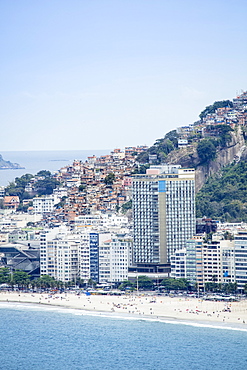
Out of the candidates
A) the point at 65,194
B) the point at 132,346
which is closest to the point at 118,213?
the point at 65,194

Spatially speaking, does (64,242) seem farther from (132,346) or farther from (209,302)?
(132,346)

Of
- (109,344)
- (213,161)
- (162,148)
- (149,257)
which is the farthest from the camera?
(162,148)

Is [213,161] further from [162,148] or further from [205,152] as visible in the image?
[162,148]

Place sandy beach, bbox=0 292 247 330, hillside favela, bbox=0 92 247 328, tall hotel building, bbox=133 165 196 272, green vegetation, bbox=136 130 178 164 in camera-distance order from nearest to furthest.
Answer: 1. sandy beach, bbox=0 292 247 330
2. hillside favela, bbox=0 92 247 328
3. tall hotel building, bbox=133 165 196 272
4. green vegetation, bbox=136 130 178 164

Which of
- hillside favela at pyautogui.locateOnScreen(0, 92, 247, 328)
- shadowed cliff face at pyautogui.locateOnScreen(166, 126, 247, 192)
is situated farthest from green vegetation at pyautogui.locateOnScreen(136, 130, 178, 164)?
hillside favela at pyautogui.locateOnScreen(0, 92, 247, 328)

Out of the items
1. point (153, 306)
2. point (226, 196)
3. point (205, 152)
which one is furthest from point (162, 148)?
point (153, 306)

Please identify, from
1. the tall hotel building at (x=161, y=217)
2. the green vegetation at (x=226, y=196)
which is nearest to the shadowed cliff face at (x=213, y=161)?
the green vegetation at (x=226, y=196)

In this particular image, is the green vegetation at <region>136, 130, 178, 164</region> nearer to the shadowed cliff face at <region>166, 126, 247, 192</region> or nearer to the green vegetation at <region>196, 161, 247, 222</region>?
the shadowed cliff face at <region>166, 126, 247, 192</region>

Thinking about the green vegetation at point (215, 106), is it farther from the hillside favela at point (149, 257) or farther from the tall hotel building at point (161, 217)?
the tall hotel building at point (161, 217)
